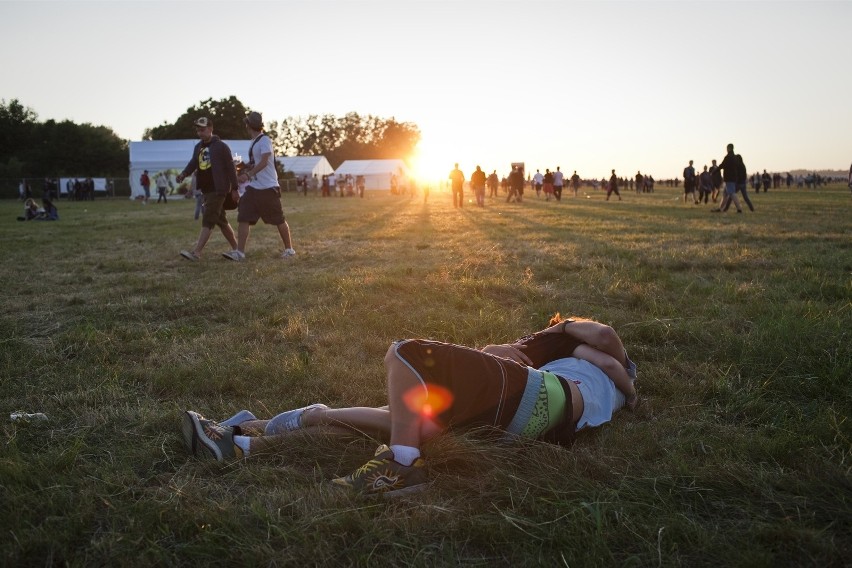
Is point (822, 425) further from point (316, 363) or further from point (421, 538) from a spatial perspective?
point (316, 363)

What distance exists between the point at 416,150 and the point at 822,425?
14061 cm

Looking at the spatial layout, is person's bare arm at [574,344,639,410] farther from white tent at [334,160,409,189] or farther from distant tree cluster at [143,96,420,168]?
distant tree cluster at [143,96,420,168]

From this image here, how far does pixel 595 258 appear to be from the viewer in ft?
26.8

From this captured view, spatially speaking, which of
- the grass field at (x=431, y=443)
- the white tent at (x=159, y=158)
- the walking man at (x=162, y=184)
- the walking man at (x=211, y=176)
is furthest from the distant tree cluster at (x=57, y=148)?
the grass field at (x=431, y=443)

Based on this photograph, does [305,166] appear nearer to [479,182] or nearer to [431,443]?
[479,182]

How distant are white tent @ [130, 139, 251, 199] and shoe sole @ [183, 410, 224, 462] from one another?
145 ft

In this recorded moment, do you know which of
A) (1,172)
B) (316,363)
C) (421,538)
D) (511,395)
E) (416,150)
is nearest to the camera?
(421,538)

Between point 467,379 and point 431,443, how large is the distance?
0.93 ft

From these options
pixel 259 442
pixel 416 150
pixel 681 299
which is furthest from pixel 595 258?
pixel 416 150

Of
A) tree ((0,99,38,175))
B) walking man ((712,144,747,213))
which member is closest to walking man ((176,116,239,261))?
walking man ((712,144,747,213))

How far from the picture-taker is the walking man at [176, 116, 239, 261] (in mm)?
8555

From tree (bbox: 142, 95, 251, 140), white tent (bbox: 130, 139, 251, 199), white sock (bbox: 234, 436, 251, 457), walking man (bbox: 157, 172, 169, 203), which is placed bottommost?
white sock (bbox: 234, 436, 251, 457)

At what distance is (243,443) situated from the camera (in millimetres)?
2521

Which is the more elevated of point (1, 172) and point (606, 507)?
point (1, 172)
